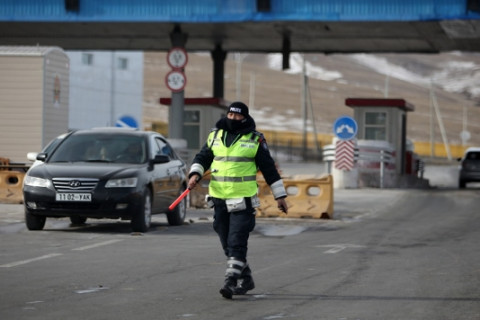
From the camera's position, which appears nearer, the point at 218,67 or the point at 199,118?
the point at 199,118

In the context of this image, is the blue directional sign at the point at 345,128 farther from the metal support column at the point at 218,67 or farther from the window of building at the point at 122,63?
the window of building at the point at 122,63

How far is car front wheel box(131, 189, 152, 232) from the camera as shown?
58.0ft

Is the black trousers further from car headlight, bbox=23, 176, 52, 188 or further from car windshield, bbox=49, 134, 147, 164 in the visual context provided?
car windshield, bbox=49, 134, 147, 164

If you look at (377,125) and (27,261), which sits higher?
(377,125)

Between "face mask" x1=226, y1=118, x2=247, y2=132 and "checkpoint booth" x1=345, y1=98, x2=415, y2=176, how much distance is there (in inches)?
1192

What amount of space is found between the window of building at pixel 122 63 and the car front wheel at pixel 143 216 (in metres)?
45.0

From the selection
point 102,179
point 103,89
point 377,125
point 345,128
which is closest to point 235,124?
point 102,179

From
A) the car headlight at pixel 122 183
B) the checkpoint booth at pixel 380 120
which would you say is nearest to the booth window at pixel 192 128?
the checkpoint booth at pixel 380 120

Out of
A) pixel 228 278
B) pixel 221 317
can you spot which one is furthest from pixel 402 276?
pixel 221 317

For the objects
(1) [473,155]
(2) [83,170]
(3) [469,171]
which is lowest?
(3) [469,171]

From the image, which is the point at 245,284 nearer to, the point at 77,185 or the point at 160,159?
the point at 77,185

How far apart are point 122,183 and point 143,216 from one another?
25.4 inches

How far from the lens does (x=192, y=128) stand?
38.8 m

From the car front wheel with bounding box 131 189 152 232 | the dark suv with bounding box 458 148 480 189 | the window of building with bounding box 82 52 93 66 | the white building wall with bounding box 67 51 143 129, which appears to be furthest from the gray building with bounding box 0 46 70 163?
the window of building with bounding box 82 52 93 66
